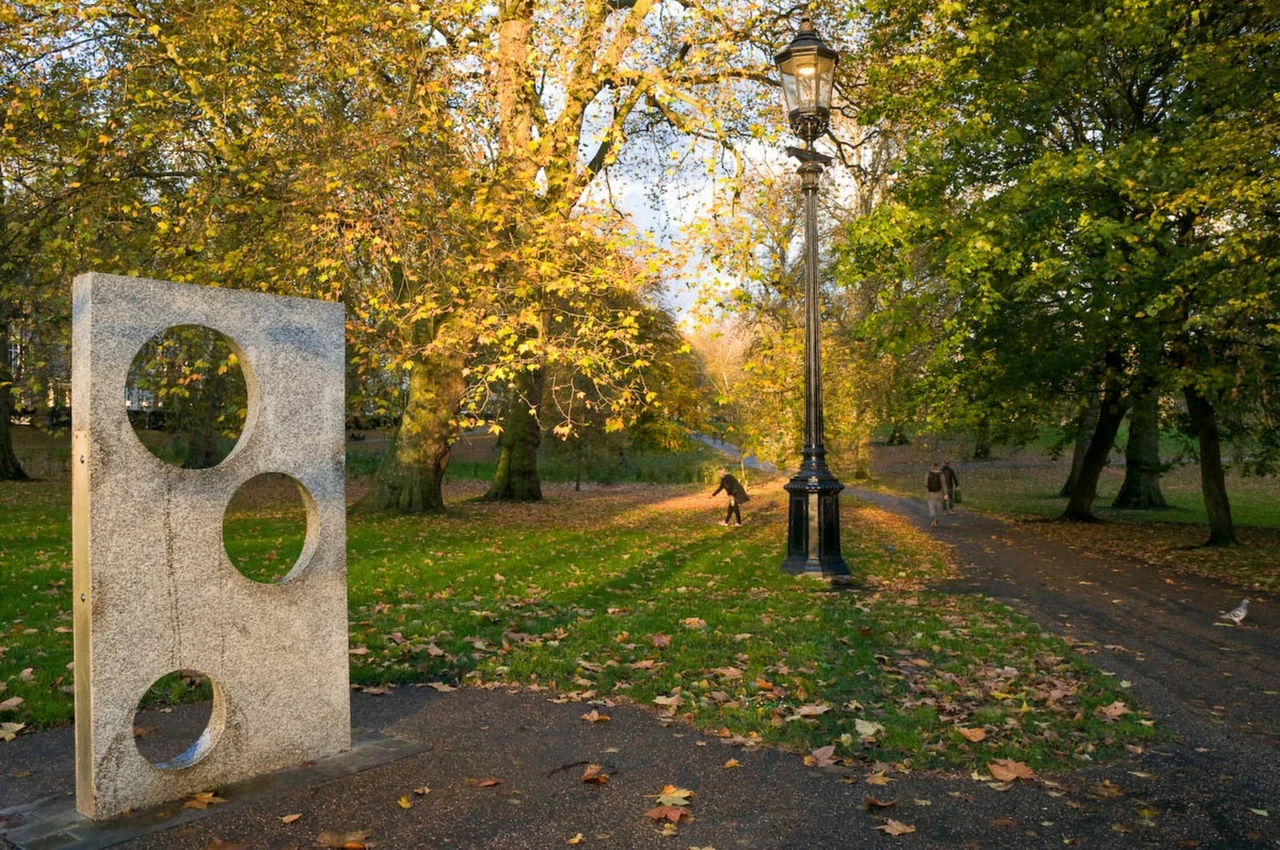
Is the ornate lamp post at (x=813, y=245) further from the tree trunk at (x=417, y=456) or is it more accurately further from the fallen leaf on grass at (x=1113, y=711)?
the tree trunk at (x=417, y=456)

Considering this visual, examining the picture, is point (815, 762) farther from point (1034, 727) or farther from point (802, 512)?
point (802, 512)

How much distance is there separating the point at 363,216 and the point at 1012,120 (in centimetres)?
1116

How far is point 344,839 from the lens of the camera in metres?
3.88

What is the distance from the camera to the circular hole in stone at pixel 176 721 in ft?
14.6

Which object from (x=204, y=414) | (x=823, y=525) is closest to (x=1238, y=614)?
(x=823, y=525)

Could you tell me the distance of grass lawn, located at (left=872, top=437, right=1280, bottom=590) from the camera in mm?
15664

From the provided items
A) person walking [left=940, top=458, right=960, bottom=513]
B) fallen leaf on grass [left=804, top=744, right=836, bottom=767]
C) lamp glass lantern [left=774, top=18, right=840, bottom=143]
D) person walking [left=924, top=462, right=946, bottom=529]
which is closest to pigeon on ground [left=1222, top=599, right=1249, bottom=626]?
fallen leaf on grass [left=804, top=744, right=836, bottom=767]

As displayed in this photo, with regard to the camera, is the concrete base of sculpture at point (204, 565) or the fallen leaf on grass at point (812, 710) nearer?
the concrete base of sculpture at point (204, 565)

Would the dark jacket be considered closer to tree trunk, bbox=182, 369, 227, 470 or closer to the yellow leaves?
tree trunk, bbox=182, 369, 227, 470

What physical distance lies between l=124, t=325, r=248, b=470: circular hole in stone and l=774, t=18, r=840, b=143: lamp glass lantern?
706cm

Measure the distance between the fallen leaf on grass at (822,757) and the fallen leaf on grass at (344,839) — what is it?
223 cm

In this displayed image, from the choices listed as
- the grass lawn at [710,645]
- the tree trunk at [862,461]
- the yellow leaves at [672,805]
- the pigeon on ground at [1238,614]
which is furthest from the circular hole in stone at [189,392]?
the tree trunk at [862,461]

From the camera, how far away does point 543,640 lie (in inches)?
305

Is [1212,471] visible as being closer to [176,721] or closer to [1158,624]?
[1158,624]
